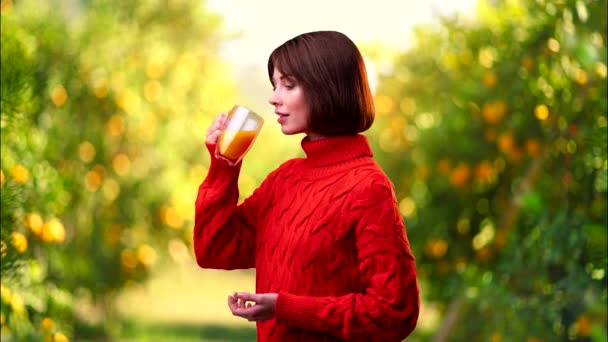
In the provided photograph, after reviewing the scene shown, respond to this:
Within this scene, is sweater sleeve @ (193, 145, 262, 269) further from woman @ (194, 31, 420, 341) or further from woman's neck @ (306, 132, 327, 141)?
woman's neck @ (306, 132, 327, 141)

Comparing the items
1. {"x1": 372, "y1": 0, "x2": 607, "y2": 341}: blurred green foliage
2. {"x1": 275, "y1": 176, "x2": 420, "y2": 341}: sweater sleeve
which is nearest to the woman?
{"x1": 275, "y1": 176, "x2": 420, "y2": 341}: sweater sleeve

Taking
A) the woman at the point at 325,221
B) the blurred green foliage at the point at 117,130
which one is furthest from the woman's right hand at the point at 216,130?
the blurred green foliage at the point at 117,130

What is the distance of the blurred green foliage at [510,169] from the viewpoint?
16.1 feet

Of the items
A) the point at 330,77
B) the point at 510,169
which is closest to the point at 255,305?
the point at 330,77

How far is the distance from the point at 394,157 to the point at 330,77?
16.9ft

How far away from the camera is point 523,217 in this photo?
5.87m

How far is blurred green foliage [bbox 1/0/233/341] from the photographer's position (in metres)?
6.99

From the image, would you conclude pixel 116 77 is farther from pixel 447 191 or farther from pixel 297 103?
pixel 297 103

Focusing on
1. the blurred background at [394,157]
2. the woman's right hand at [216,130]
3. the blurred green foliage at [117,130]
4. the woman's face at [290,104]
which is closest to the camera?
the woman's face at [290,104]

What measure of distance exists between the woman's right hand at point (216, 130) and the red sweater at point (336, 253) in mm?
17

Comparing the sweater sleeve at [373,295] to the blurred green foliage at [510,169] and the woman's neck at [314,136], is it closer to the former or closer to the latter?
the woman's neck at [314,136]

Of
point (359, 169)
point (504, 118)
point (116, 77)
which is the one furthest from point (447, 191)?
point (359, 169)

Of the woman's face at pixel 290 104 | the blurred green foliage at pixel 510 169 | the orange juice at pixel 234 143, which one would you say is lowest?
the blurred green foliage at pixel 510 169

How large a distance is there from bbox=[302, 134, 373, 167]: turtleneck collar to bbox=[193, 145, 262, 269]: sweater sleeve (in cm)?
20
